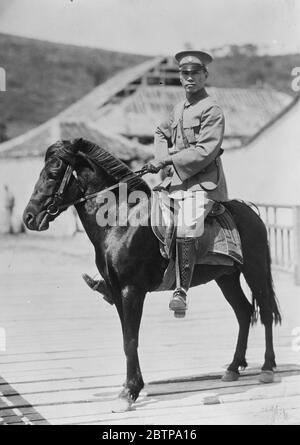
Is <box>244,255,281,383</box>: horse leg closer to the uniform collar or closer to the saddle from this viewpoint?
the saddle

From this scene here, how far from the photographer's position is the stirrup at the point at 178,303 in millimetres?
3893

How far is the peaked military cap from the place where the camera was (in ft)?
12.9

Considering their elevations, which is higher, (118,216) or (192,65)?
(192,65)

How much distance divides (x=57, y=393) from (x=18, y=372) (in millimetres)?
451

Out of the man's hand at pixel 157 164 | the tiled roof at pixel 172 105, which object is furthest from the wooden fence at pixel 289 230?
the tiled roof at pixel 172 105

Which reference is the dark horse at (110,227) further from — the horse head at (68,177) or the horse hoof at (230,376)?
the horse hoof at (230,376)

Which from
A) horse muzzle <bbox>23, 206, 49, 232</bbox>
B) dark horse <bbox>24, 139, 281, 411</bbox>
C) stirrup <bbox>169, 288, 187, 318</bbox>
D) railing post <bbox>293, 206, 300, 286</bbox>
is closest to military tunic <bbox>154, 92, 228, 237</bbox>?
dark horse <bbox>24, 139, 281, 411</bbox>

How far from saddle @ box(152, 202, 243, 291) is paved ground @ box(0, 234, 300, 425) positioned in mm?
717

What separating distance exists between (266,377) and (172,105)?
648cm

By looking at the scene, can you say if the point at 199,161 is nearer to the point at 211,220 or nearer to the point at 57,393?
the point at 211,220

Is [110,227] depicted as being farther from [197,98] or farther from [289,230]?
[289,230]

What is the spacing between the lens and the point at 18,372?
4422 mm

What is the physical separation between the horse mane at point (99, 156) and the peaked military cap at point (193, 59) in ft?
2.24
